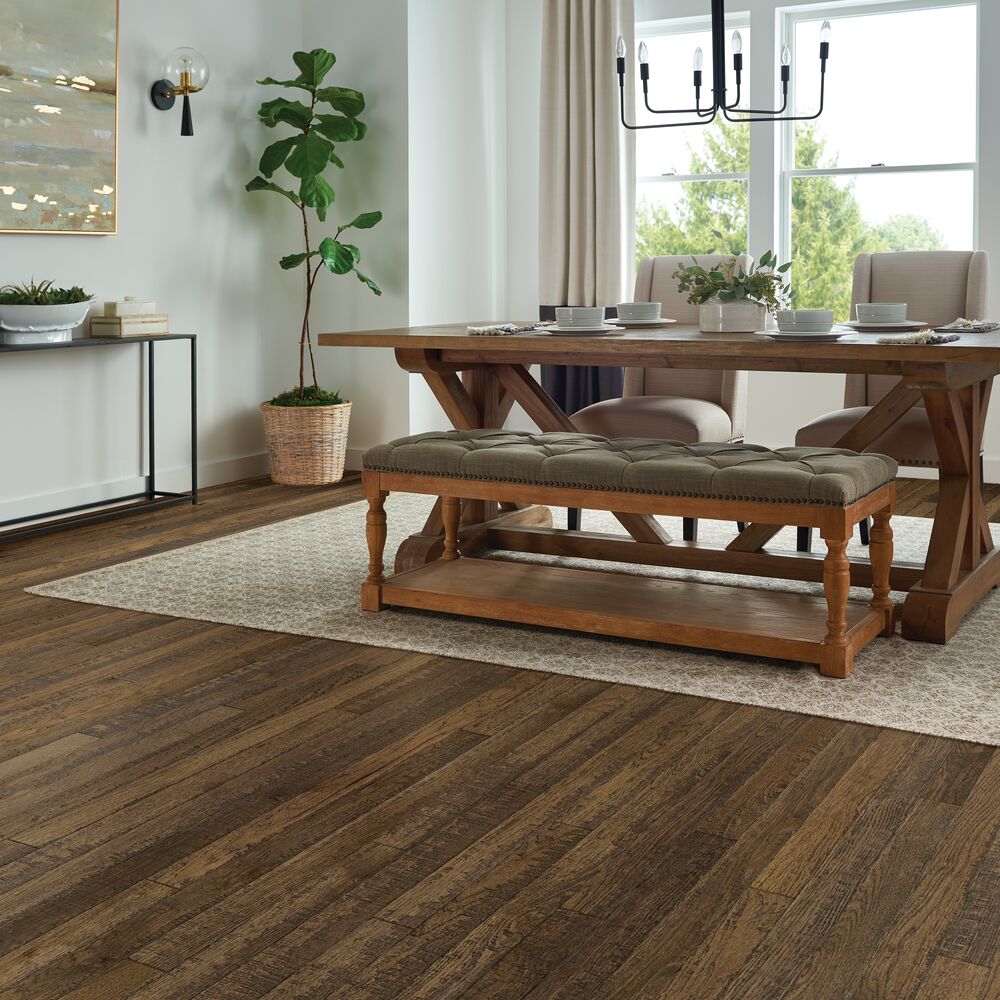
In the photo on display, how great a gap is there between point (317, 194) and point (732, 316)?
252cm

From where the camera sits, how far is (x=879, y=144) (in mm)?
5777

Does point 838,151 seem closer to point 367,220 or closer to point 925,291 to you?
point 925,291

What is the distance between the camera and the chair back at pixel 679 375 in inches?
170

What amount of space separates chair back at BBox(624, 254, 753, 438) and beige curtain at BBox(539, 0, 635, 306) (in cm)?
143

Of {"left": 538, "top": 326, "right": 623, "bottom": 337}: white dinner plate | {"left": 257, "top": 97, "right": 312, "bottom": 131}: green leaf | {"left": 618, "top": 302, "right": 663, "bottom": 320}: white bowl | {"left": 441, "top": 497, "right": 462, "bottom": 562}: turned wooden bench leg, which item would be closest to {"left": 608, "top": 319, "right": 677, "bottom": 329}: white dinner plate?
{"left": 618, "top": 302, "right": 663, "bottom": 320}: white bowl

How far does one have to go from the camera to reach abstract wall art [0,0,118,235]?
4.45m

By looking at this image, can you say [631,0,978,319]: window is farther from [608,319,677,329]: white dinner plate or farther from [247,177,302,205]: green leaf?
[608,319,677,329]: white dinner plate

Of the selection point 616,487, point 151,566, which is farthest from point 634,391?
point 151,566

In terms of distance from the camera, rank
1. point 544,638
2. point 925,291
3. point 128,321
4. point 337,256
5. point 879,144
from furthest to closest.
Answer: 1. point 879,144
2. point 337,256
3. point 128,321
4. point 925,291
5. point 544,638

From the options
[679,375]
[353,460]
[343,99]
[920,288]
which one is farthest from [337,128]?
[920,288]

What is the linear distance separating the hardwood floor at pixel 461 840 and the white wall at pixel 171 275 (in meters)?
1.95

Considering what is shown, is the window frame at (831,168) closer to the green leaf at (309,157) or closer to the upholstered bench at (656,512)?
the green leaf at (309,157)

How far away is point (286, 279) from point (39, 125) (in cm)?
160

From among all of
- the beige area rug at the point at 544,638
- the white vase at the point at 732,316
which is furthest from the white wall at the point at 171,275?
the white vase at the point at 732,316
